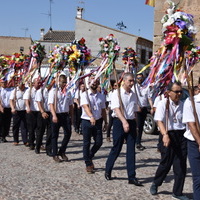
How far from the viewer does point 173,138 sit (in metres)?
5.75

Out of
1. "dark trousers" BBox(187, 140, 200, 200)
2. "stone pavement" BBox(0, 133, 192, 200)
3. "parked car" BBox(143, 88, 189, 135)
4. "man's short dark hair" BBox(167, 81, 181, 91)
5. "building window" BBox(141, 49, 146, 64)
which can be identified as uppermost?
"building window" BBox(141, 49, 146, 64)

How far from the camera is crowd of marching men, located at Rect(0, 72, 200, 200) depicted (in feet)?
18.7

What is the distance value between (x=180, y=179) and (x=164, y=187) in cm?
74

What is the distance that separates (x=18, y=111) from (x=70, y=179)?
4664 millimetres

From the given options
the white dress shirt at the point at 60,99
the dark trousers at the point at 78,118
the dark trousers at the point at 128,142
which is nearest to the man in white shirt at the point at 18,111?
the white dress shirt at the point at 60,99

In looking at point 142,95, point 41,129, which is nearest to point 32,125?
point 41,129

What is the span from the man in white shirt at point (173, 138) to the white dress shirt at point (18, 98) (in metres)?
5.92

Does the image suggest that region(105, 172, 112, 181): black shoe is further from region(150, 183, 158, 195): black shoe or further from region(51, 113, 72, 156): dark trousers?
region(51, 113, 72, 156): dark trousers

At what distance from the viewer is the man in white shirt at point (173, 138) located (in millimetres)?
5676

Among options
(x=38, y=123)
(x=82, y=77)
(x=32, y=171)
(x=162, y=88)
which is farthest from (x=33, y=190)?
(x=38, y=123)

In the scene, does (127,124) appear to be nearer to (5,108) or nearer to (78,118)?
(5,108)

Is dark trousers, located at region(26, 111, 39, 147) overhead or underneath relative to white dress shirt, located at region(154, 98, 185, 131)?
underneath

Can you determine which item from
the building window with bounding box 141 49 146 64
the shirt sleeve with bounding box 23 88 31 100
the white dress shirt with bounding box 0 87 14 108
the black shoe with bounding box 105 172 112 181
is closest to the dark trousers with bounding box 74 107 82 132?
the white dress shirt with bounding box 0 87 14 108

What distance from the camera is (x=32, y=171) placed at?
743 cm
